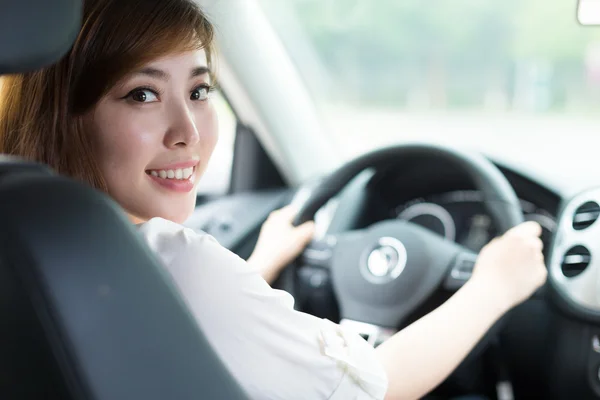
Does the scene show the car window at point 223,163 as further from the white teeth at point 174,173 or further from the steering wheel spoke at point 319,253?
the white teeth at point 174,173

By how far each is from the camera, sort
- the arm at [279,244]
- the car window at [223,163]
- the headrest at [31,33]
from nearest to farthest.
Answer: the headrest at [31,33]
the arm at [279,244]
the car window at [223,163]

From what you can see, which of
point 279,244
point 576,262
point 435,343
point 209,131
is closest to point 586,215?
point 576,262

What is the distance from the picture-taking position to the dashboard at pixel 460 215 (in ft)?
6.40

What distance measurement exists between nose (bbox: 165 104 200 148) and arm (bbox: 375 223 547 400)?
0.47m

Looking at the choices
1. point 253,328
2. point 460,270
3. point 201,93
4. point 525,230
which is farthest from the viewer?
point 460,270

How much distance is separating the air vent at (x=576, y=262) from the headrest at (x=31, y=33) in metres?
1.26

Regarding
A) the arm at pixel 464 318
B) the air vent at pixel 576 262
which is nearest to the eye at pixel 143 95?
the arm at pixel 464 318

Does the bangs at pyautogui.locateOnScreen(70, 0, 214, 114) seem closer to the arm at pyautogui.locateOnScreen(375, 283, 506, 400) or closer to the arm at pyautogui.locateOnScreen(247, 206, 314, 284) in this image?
the arm at pyautogui.locateOnScreen(375, 283, 506, 400)

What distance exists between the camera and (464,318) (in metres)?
1.41

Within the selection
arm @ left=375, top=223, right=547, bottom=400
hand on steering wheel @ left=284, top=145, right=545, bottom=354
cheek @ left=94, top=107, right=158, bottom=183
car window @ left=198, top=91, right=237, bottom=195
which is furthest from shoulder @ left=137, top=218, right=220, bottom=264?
car window @ left=198, top=91, right=237, bottom=195

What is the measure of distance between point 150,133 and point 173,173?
0.33 ft

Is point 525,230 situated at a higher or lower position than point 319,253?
higher

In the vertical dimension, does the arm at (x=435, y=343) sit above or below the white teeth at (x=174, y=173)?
below

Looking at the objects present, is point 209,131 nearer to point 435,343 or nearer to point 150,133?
point 150,133
